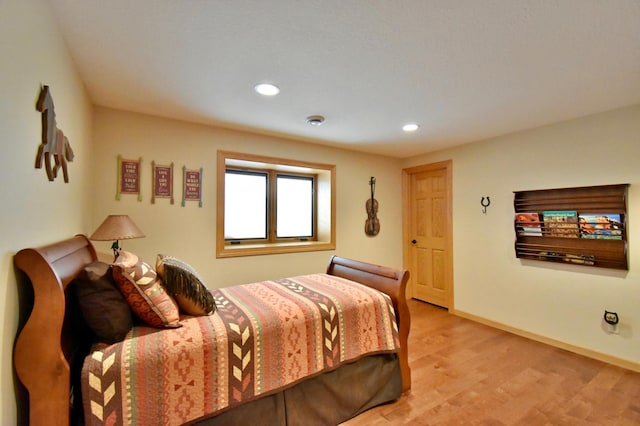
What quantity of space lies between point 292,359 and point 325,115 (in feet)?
6.92

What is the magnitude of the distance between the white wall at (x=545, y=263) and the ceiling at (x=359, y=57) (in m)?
0.31

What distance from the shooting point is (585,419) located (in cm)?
185

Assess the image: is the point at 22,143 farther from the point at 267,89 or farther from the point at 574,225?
the point at 574,225

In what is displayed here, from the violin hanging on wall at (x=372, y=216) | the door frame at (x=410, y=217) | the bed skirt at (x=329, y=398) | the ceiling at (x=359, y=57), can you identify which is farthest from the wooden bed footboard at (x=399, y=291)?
the door frame at (x=410, y=217)

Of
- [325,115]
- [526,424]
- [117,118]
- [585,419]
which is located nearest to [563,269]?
[585,419]

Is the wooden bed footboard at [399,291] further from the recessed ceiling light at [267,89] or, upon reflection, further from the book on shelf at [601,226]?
the book on shelf at [601,226]

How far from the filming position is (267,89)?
2176mm

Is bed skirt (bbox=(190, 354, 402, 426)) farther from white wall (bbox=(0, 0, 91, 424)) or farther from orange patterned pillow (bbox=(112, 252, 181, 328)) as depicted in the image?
white wall (bbox=(0, 0, 91, 424))

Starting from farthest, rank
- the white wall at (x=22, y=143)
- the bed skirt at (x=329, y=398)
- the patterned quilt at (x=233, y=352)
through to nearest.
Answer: the bed skirt at (x=329, y=398) < the patterned quilt at (x=233, y=352) < the white wall at (x=22, y=143)

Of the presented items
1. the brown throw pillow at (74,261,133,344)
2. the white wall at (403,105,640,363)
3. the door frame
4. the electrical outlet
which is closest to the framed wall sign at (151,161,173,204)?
the brown throw pillow at (74,261,133,344)

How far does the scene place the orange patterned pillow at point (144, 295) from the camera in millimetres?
1409

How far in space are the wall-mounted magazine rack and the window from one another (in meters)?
2.26

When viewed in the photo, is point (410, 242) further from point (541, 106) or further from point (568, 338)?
point (541, 106)

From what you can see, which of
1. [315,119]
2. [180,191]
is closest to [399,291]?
[315,119]
